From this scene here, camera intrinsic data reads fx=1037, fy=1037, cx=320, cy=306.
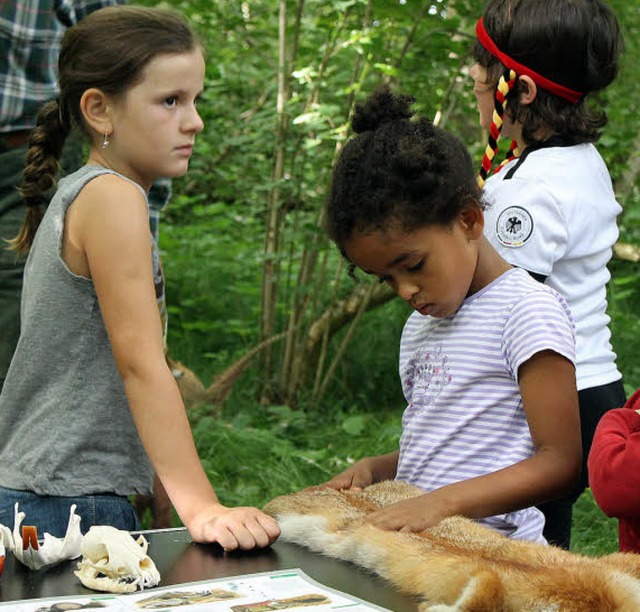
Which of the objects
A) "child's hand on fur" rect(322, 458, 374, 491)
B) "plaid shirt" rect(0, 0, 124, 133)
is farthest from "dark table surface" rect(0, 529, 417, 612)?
"plaid shirt" rect(0, 0, 124, 133)

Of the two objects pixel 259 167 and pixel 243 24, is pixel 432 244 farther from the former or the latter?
pixel 259 167

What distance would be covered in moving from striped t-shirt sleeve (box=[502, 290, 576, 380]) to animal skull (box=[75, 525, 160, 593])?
0.76 m

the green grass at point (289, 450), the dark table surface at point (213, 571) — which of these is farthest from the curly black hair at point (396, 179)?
the green grass at point (289, 450)

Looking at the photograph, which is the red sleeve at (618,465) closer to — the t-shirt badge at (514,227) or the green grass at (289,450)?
the t-shirt badge at (514,227)

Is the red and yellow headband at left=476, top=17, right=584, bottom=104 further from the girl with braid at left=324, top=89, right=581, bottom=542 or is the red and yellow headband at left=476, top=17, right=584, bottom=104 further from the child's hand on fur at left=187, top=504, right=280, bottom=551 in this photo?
the child's hand on fur at left=187, top=504, right=280, bottom=551

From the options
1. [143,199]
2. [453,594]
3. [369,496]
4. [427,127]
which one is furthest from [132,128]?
[453,594]

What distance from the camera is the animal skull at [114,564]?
1.43m

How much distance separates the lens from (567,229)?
7.45ft

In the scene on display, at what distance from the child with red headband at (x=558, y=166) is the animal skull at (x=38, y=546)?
1.11m

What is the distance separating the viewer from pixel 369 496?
5.92 ft

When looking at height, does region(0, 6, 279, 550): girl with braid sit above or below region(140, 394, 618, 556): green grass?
above

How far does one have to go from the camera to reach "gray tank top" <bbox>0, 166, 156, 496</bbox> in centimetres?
203

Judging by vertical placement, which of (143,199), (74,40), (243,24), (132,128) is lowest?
(143,199)

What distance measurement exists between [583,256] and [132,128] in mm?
1033
